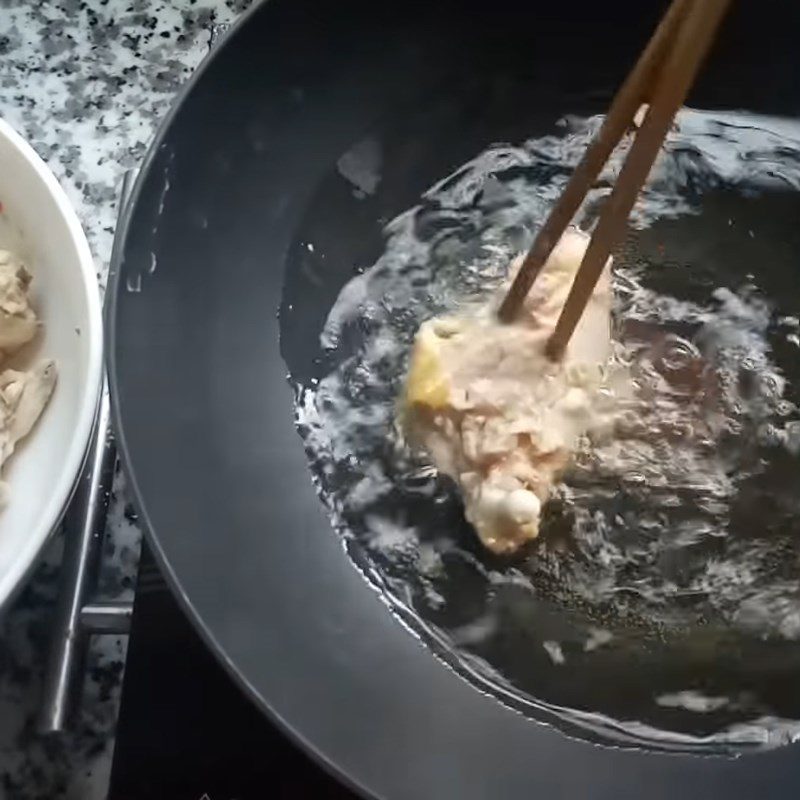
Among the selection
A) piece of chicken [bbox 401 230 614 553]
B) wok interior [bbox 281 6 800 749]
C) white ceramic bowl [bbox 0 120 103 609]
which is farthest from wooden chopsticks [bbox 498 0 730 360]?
white ceramic bowl [bbox 0 120 103 609]

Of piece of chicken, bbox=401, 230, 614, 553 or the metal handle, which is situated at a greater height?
piece of chicken, bbox=401, 230, 614, 553

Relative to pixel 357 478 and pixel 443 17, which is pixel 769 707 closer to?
pixel 357 478

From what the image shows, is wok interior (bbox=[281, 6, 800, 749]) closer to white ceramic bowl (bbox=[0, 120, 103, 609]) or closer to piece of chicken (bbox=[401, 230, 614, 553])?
piece of chicken (bbox=[401, 230, 614, 553])

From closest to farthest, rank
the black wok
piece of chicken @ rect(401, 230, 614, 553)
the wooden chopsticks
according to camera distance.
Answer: the wooden chopsticks → the black wok → piece of chicken @ rect(401, 230, 614, 553)

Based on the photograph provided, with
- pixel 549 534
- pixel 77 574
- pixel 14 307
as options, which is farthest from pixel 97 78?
pixel 549 534

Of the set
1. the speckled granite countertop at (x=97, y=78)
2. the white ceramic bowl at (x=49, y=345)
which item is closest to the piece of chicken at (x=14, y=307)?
the white ceramic bowl at (x=49, y=345)

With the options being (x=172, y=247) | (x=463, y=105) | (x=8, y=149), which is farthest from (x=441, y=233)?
(x=8, y=149)

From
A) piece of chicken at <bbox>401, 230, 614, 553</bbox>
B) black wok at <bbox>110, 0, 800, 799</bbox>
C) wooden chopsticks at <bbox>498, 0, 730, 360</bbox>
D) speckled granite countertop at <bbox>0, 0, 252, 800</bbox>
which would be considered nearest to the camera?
wooden chopsticks at <bbox>498, 0, 730, 360</bbox>

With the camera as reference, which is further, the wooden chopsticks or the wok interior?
the wok interior
